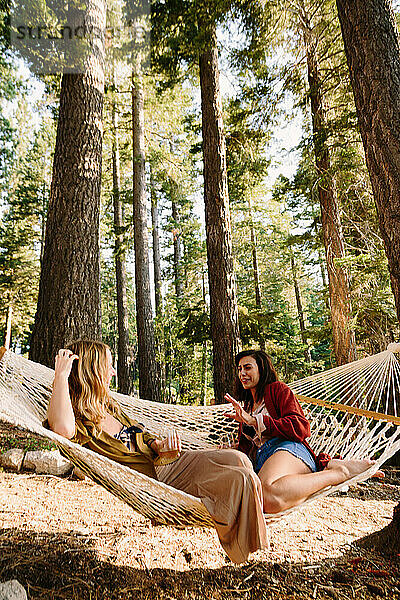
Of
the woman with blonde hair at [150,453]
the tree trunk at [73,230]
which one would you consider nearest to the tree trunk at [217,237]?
the tree trunk at [73,230]

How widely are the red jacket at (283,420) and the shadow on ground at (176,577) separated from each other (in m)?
0.42

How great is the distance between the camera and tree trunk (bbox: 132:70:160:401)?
221 inches

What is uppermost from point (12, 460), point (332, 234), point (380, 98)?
point (332, 234)

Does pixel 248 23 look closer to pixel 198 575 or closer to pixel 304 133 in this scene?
pixel 304 133

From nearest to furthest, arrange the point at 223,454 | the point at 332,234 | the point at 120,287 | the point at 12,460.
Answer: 1. the point at 223,454
2. the point at 12,460
3. the point at 332,234
4. the point at 120,287

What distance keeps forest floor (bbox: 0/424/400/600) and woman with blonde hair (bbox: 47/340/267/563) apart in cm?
41

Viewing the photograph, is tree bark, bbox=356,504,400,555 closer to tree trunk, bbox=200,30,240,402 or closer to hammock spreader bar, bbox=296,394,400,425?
hammock spreader bar, bbox=296,394,400,425

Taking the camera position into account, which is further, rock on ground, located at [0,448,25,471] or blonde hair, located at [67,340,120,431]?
rock on ground, located at [0,448,25,471]

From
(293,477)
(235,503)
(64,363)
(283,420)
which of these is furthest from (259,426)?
(64,363)

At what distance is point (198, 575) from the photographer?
63.6 inches

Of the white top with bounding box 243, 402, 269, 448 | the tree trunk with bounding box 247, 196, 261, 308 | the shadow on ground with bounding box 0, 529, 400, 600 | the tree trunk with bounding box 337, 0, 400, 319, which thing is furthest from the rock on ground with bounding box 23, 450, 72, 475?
the tree trunk with bounding box 247, 196, 261, 308

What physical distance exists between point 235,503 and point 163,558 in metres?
0.76

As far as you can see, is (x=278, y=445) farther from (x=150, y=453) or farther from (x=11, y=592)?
(x=11, y=592)

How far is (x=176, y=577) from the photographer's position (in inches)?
62.1
